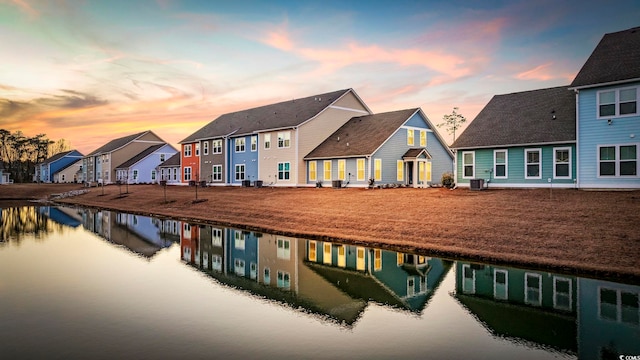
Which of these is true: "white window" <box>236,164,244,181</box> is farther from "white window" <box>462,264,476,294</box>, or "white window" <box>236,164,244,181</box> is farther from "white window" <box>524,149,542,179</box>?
"white window" <box>462,264,476,294</box>

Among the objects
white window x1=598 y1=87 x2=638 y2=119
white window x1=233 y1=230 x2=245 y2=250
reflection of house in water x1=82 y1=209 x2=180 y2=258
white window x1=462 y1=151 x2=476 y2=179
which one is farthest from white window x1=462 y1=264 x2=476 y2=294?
white window x1=462 y1=151 x2=476 y2=179

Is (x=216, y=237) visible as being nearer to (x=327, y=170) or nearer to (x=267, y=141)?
(x=327, y=170)

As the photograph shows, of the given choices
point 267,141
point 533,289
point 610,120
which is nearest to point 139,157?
point 267,141

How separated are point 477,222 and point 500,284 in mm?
7151

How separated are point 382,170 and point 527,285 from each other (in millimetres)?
23303

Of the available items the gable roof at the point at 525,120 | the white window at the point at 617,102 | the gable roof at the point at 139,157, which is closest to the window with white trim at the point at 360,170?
the gable roof at the point at 525,120

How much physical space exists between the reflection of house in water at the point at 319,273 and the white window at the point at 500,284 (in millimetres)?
1771

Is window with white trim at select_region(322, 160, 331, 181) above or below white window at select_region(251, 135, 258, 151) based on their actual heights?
below

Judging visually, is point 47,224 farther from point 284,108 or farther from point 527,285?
point 527,285

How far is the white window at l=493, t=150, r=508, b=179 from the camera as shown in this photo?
28.2 metres

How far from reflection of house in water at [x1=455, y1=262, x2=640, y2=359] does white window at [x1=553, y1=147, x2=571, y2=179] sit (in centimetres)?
1253

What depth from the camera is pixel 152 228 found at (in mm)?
29562

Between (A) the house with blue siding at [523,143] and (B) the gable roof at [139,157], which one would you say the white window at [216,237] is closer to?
(A) the house with blue siding at [523,143]

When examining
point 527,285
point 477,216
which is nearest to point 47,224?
point 477,216
